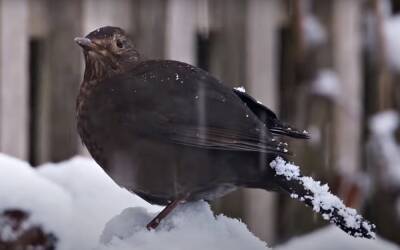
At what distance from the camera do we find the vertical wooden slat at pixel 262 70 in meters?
2.96

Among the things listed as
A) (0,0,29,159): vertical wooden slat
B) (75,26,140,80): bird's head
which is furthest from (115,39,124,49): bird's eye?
(0,0,29,159): vertical wooden slat

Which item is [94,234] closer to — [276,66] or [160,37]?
[160,37]

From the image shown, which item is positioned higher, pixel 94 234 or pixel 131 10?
pixel 131 10

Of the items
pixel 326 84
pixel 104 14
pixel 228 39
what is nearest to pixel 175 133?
pixel 104 14

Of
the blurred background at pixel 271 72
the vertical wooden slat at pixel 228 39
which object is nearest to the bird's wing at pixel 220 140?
the blurred background at pixel 271 72

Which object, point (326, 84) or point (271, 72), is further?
point (326, 84)

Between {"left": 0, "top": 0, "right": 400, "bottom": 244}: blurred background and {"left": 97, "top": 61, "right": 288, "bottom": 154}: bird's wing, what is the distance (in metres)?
1.17

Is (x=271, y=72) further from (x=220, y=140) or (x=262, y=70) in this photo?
(x=220, y=140)

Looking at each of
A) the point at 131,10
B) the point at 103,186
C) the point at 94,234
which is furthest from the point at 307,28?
the point at 94,234

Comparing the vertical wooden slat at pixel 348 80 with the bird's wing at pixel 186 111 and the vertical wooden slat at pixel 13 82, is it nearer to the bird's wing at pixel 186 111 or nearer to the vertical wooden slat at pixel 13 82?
the vertical wooden slat at pixel 13 82

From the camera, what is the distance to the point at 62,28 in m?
2.77

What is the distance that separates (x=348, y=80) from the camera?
3184mm

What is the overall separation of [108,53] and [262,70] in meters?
1.39

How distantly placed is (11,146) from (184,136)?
1.34 metres
